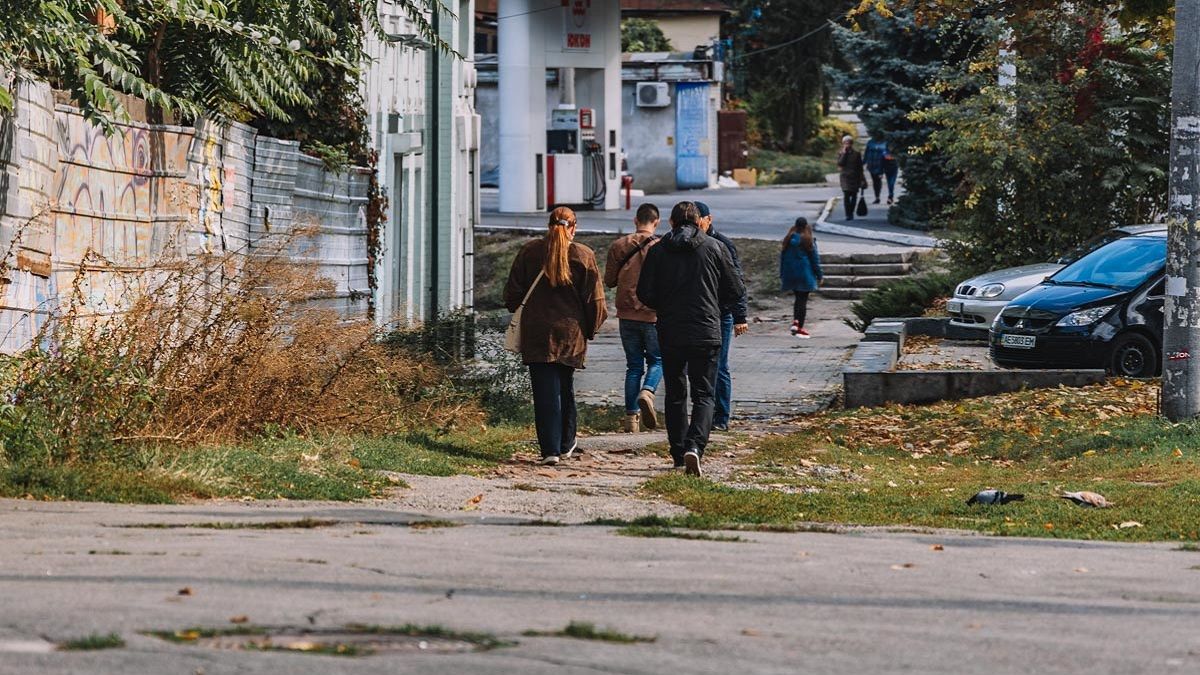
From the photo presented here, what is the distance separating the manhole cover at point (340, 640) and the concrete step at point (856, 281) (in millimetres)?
27903

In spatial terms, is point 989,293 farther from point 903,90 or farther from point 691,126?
point 691,126

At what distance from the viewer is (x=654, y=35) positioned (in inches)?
2635

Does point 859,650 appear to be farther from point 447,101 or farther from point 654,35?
point 654,35

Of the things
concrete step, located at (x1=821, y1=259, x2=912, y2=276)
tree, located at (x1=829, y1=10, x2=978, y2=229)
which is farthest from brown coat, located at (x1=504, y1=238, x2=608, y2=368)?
tree, located at (x1=829, y1=10, x2=978, y2=229)

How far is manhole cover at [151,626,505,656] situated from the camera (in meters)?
5.43

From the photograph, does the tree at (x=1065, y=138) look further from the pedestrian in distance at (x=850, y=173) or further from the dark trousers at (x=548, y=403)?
the dark trousers at (x=548, y=403)

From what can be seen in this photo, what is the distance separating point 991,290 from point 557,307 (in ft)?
42.6

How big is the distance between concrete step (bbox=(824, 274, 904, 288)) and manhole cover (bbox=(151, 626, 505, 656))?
27.9 m

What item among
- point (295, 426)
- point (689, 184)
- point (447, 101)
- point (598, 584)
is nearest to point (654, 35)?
point (689, 184)

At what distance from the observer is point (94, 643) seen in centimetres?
529

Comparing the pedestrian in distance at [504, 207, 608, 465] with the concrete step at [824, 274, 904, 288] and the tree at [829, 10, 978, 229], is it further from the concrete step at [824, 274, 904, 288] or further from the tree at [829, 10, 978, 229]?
the tree at [829, 10, 978, 229]

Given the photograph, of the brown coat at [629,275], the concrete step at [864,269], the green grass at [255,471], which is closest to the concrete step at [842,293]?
the concrete step at [864,269]

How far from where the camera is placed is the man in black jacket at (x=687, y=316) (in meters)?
12.1

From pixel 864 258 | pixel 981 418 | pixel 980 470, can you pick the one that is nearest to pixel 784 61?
pixel 864 258
